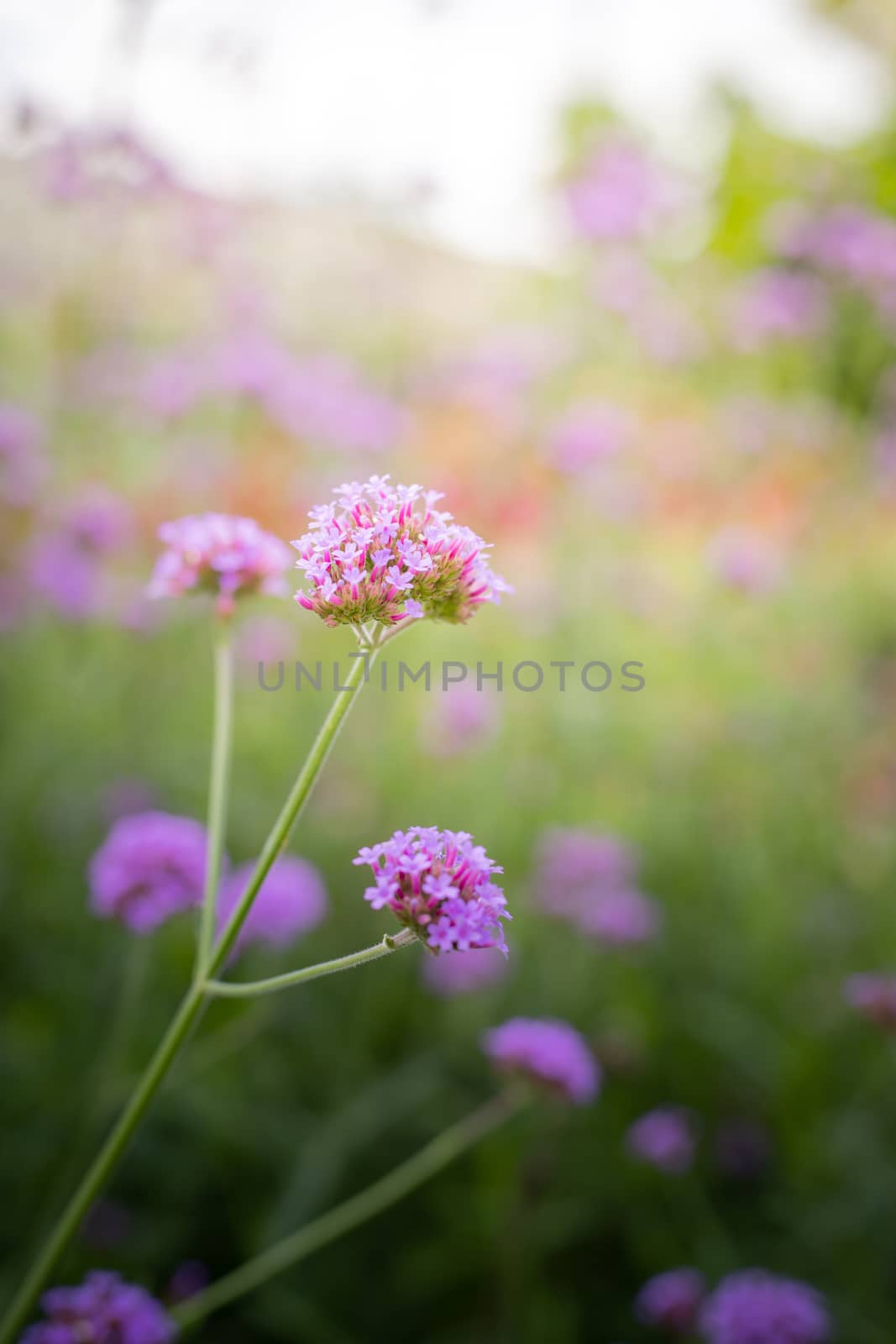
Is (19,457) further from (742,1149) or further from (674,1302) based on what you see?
(742,1149)

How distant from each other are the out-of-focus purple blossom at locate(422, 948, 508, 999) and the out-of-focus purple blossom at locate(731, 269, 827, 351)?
3.20 m

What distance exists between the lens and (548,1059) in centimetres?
155

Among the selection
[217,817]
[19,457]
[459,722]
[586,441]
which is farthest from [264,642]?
[217,817]

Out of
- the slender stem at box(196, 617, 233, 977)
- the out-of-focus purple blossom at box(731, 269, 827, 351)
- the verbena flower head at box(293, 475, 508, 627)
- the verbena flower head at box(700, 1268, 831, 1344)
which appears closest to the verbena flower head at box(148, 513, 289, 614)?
the slender stem at box(196, 617, 233, 977)

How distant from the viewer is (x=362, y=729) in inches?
155

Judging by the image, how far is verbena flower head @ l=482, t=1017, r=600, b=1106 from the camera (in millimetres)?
1539

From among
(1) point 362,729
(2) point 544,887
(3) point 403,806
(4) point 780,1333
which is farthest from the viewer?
(1) point 362,729

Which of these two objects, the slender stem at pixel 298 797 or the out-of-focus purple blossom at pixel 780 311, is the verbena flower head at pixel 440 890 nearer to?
the slender stem at pixel 298 797

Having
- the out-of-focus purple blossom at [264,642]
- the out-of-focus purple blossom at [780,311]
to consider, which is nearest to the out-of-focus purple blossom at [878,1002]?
→ the out-of-focus purple blossom at [264,642]

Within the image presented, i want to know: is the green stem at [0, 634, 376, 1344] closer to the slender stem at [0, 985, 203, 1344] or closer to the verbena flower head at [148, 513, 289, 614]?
the slender stem at [0, 985, 203, 1344]

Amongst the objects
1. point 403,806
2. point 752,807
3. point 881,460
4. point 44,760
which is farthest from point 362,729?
point 881,460

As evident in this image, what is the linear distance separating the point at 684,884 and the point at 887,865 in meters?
0.83

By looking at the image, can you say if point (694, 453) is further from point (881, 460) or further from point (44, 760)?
point (44, 760)

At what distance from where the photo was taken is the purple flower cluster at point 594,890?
2.56 meters
